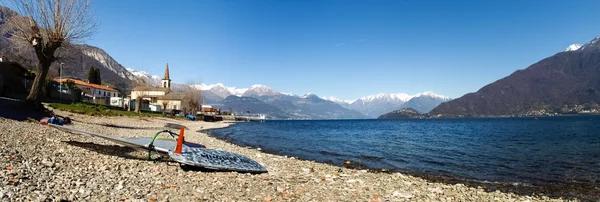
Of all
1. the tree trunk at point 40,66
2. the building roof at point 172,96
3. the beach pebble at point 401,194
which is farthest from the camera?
the building roof at point 172,96

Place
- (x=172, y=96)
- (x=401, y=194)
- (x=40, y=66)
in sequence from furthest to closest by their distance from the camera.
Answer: (x=172, y=96) < (x=40, y=66) < (x=401, y=194)

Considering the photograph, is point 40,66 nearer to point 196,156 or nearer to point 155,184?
point 196,156

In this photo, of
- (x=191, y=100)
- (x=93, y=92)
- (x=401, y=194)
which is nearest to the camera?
(x=401, y=194)

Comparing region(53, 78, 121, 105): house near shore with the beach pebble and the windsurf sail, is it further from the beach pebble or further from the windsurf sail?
the beach pebble

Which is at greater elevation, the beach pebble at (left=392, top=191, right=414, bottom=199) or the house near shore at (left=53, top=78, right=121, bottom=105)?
the house near shore at (left=53, top=78, right=121, bottom=105)

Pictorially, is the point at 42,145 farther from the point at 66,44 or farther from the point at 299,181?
the point at 66,44

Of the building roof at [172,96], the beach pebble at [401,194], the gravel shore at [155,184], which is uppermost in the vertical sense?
the building roof at [172,96]

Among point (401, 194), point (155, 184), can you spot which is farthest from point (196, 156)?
point (401, 194)

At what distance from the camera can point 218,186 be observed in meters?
10.4

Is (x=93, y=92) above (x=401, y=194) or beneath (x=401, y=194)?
above

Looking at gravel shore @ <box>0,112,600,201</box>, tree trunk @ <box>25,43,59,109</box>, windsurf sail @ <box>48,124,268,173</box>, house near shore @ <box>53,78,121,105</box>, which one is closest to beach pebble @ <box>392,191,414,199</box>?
gravel shore @ <box>0,112,600,201</box>

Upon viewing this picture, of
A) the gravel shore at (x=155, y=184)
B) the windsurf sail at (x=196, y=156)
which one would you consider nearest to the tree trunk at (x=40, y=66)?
the gravel shore at (x=155, y=184)

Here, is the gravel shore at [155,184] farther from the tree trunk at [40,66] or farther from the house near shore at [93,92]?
the house near shore at [93,92]

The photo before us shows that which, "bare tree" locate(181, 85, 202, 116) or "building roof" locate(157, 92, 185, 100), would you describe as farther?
"building roof" locate(157, 92, 185, 100)
